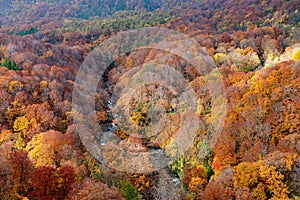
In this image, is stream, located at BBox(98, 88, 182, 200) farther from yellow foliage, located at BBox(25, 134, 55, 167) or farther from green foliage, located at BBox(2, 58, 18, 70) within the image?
green foliage, located at BBox(2, 58, 18, 70)

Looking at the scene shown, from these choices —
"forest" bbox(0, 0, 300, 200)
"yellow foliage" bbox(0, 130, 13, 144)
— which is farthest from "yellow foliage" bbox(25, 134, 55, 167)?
"yellow foliage" bbox(0, 130, 13, 144)

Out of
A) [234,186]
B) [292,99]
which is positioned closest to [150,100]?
[292,99]

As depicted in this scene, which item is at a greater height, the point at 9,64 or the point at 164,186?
the point at 9,64

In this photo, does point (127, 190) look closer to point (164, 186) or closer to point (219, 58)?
point (164, 186)

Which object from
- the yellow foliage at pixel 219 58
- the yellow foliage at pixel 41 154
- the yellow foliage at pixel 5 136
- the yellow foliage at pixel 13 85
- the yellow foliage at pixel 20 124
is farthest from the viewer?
the yellow foliage at pixel 219 58

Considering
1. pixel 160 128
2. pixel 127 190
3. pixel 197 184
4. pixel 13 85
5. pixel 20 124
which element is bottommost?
pixel 127 190

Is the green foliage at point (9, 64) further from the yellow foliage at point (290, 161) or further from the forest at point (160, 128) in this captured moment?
the yellow foliage at point (290, 161)

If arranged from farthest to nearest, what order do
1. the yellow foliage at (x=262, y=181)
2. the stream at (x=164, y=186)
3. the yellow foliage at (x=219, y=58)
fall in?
the yellow foliage at (x=219, y=58), the stream at (x=164, y=186), the yellow foliage at (x=262, y=181)

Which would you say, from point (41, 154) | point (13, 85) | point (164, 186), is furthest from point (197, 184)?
point (13, 85)

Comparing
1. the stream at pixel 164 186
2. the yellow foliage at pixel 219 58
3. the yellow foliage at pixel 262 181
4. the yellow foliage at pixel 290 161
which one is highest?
the yellow foliage at pixel 219 58

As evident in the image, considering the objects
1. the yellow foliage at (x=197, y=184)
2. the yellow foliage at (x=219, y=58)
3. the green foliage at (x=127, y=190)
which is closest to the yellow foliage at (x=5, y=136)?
the green foliage at (x=127, y=190)
